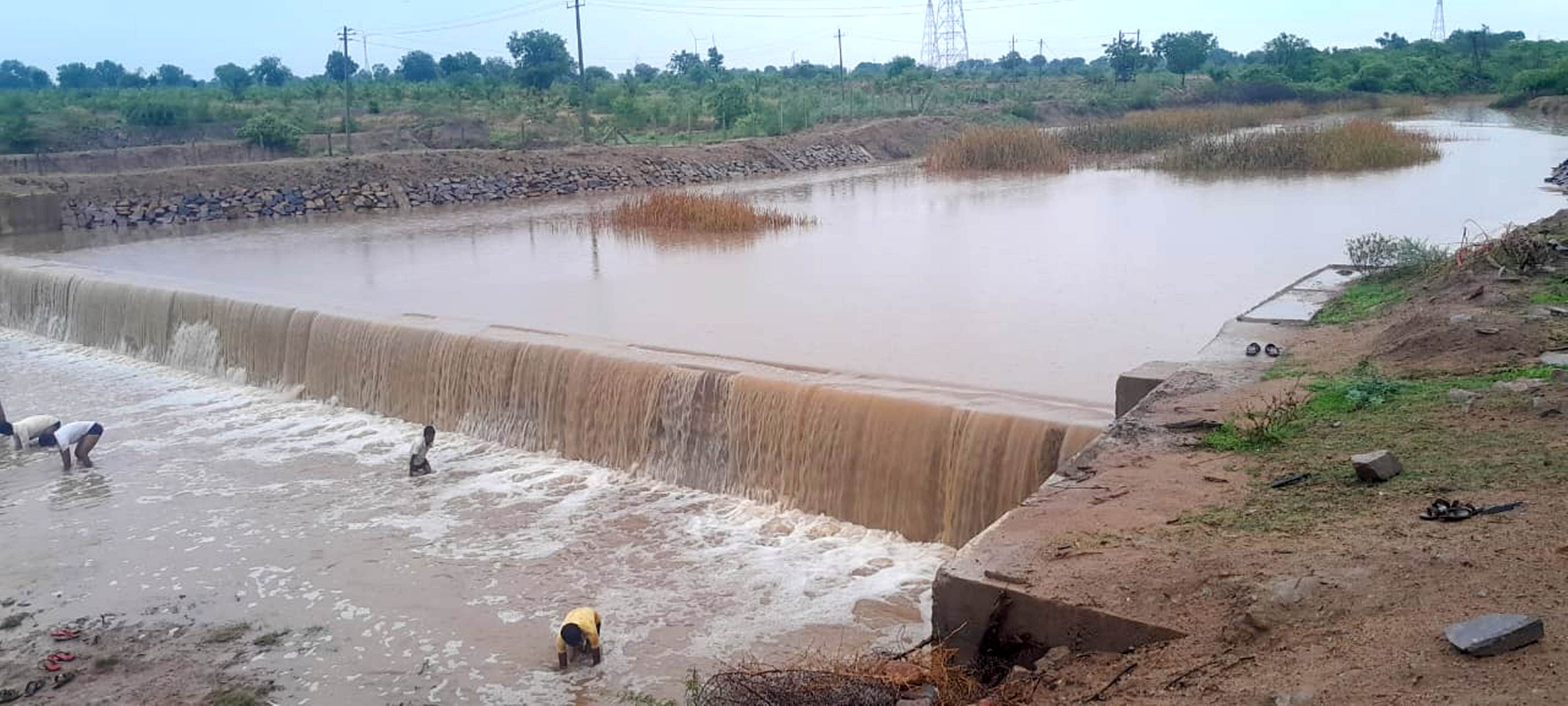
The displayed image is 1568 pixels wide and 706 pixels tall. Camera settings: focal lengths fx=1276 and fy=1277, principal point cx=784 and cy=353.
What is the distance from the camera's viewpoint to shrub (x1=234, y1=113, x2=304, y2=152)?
3022 centimetres

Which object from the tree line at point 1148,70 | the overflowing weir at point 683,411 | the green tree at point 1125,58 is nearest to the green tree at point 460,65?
the tree line at point 1148,70

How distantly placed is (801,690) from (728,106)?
35655 millimetres

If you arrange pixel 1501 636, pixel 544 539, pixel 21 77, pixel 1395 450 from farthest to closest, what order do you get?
pixel 21 77
pixel 544 539
pixel 1395 450
pixel 1501 636

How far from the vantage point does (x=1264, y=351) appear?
703 centimetres

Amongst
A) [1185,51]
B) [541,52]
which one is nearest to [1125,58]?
[1185,51]

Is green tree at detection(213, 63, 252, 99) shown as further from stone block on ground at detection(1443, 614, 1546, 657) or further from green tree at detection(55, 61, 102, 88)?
stone block on ground at detection(1443, 614, 1546, 657)

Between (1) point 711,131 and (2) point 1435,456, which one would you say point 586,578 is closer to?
(2) point 1435,456

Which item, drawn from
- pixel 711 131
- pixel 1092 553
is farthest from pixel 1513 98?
pixel 1092 553

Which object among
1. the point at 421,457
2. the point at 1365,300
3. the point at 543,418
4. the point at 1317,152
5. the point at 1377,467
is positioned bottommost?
the point at 421,457

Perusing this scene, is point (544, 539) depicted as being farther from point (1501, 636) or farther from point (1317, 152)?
point (1317, 152)

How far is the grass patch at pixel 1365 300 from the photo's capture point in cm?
788

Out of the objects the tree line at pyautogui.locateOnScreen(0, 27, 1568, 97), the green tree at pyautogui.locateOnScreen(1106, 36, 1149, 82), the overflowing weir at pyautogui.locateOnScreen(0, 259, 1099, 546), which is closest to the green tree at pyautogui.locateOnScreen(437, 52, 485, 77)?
the tree line at pyautogui.locateOnScreen(0, 27, 1568, 97)

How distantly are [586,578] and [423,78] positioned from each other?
76824 millimetres

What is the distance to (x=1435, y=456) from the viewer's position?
4688mm
